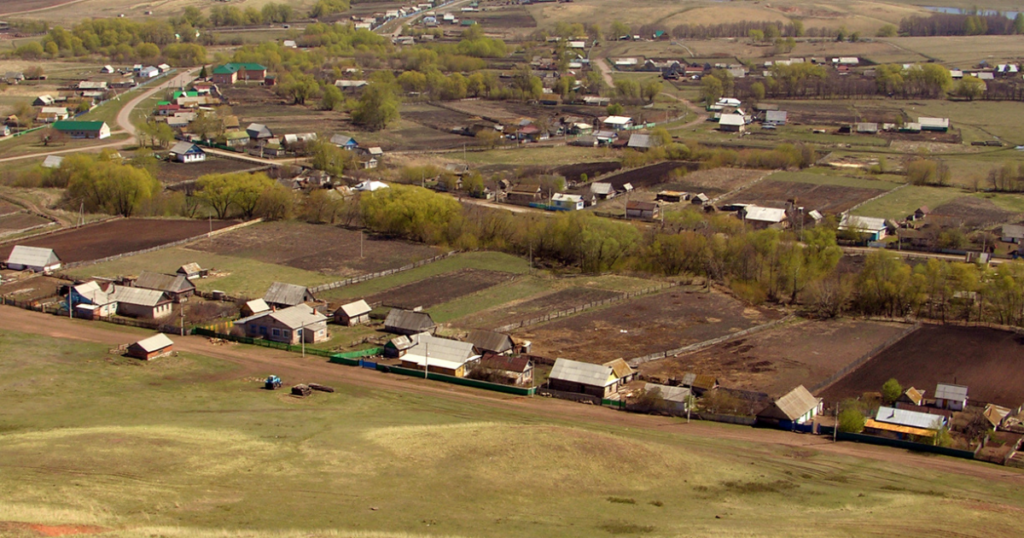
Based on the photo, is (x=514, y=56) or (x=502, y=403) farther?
(x=514, y=56)

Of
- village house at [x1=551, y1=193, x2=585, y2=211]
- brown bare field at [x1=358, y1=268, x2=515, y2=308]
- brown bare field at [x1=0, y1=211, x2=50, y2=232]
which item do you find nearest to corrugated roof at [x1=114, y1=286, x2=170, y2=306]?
brown bare field at [x1=358, y1=268, x2=515, y2=308]

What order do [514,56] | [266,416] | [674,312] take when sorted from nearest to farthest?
[266,416], [674,312], [514,56]

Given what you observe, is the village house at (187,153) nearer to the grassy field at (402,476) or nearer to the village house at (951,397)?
the grassy field at (402,476)

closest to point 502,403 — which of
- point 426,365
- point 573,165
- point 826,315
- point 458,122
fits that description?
point 426,365

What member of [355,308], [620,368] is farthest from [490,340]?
[355,308]

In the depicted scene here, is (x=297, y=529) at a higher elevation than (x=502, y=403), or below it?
higher

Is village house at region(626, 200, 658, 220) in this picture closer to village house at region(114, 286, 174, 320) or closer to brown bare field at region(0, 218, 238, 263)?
brown bare field at region(0, 218, 238, 263)

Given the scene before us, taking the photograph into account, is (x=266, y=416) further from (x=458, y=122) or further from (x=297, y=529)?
(x=458, y=122)
